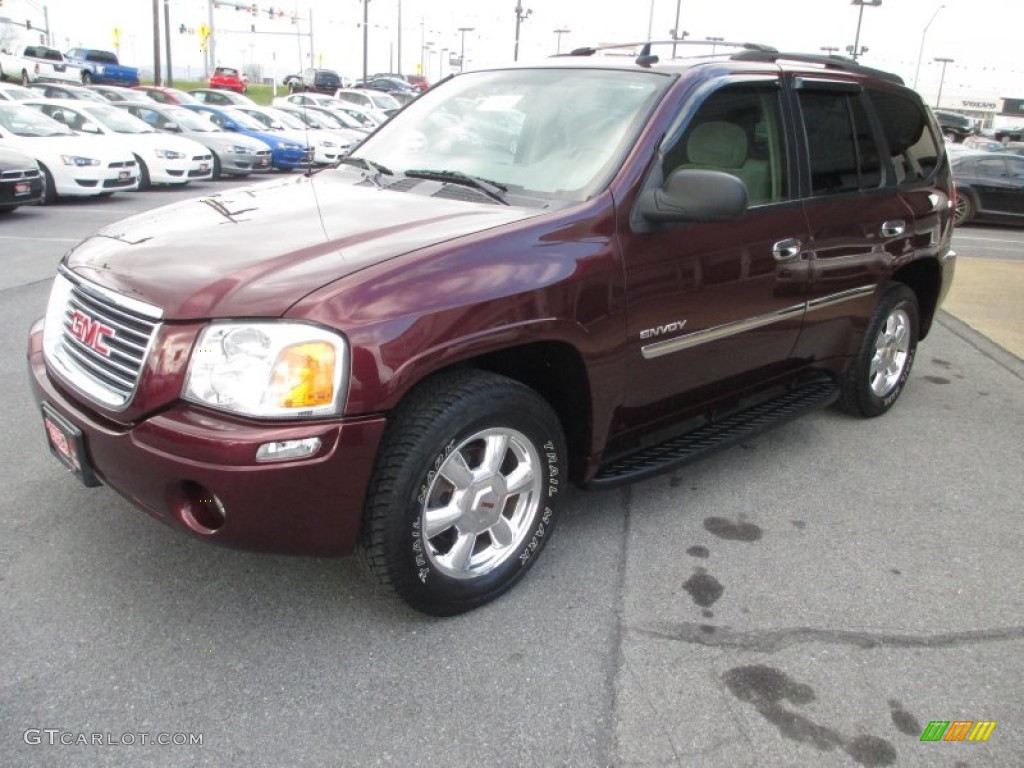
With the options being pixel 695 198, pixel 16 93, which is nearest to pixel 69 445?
pixel 695 198

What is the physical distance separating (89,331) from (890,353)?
163 inches

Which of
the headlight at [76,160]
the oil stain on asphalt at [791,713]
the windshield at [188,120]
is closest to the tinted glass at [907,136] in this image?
the oil stain on asphalt at [791,713]

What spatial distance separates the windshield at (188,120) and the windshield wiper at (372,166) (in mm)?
16152

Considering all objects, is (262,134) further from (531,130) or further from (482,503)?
(482,503)

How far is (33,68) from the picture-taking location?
124ft

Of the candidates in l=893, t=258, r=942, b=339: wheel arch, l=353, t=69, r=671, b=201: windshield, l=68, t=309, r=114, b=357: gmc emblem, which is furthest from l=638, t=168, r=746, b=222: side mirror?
l=893, t=258, r=942, b=339: wheel arch

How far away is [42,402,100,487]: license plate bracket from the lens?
2.65 metres

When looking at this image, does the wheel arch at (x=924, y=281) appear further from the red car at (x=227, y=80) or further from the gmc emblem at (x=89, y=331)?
the red car at (x=227, y=80)

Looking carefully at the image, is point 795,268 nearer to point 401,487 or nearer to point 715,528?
point 715,528

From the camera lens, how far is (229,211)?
3.19 m

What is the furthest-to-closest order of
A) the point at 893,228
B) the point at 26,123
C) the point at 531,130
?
the point at 26,123
the point at 893,228
the point at 531,130

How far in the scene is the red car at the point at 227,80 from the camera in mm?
50062

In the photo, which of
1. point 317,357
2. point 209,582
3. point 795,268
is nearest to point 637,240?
point 795,268

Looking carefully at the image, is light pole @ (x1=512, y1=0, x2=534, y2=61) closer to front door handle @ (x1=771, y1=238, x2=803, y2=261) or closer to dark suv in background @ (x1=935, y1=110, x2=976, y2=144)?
dark suv in background @ (x1=935, y1=110, x2=976, y2=144)
